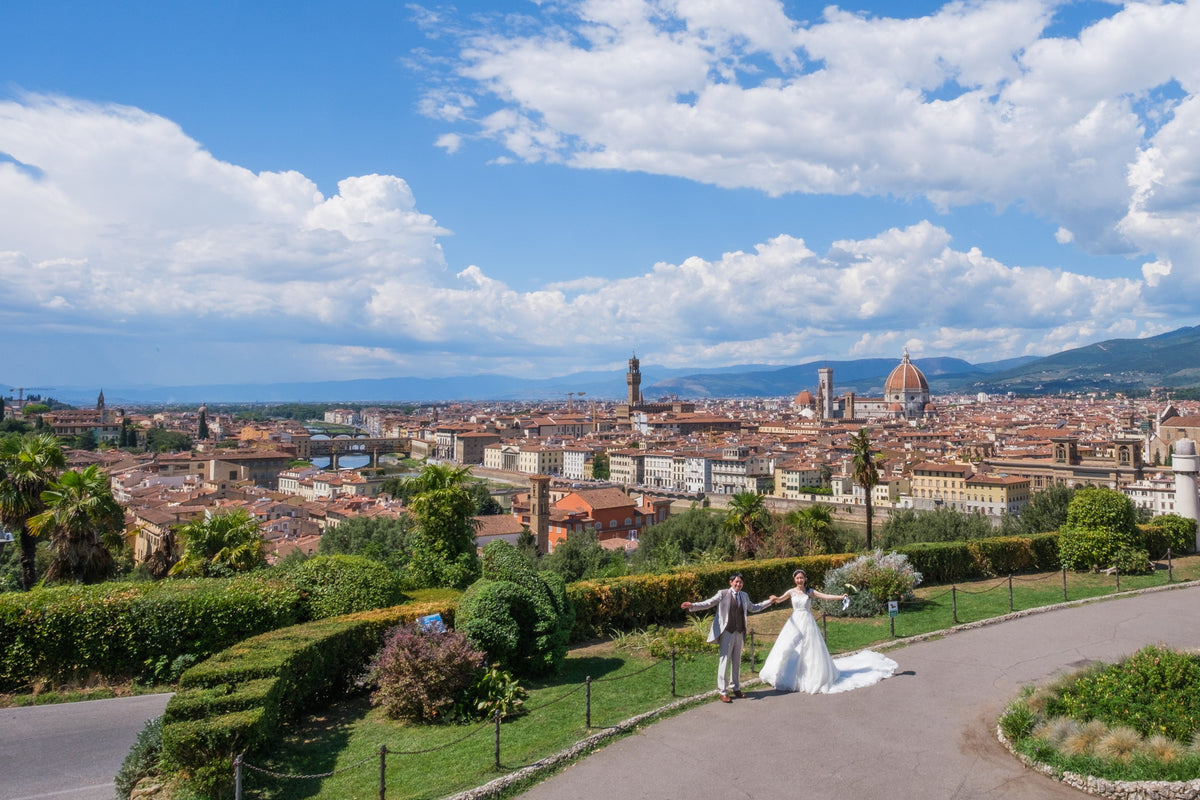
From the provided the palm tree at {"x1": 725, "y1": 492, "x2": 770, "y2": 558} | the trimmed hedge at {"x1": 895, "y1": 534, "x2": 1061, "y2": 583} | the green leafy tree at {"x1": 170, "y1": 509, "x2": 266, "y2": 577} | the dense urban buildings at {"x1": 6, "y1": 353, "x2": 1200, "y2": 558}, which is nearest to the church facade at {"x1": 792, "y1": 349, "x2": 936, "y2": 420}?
the dense urban buildings at {"x1": 6, "y1": 353, "x2": 1200, "y2": 558}

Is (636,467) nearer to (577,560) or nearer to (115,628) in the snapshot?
(577,560)

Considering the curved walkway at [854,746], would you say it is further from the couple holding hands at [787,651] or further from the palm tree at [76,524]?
the palm tree at [76,524]

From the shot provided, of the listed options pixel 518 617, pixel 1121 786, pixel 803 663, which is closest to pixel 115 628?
pixel 518 617

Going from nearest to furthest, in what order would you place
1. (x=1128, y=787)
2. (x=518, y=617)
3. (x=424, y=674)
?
(x=1128, y=787) < (x=424, y=674) < (x=518, y=617)

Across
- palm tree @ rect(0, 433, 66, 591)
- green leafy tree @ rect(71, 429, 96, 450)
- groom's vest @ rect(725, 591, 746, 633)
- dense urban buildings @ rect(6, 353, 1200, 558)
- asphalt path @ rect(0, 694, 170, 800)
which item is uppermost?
palm tree @ rect(0, 433, 66, 591)

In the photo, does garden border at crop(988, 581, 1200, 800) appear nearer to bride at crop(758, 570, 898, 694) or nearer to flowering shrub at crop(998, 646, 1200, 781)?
flowering shrub at crop(998, 646, 1200, 781)

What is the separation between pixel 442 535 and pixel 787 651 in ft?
22.4

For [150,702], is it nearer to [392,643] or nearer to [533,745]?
[392,643]

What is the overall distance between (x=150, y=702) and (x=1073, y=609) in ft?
39.4

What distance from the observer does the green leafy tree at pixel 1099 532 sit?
47.2 ft

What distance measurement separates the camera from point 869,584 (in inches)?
451

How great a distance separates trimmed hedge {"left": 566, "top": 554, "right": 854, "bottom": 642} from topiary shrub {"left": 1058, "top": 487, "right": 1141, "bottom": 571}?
505 cm

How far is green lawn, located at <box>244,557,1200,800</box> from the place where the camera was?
19.0ft

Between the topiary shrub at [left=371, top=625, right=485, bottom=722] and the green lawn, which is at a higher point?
the topiary shrub at [left=371, top=625, right=485, bottom=722]
